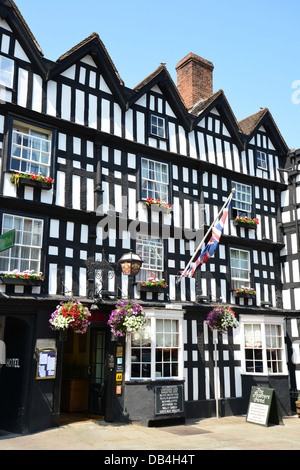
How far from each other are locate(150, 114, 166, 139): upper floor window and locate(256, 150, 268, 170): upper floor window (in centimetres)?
483

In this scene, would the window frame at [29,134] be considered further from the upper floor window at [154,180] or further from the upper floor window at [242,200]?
the upper floor window at [242,200]

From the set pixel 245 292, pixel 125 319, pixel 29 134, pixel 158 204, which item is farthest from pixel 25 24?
pixel 245 292

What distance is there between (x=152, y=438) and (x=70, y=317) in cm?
363

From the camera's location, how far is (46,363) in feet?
38.2

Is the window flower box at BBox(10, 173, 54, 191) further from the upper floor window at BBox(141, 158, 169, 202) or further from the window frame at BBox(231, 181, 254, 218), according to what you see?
the window frame at BBox(231, 181, 254, 218)

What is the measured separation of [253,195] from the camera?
1775 centimetres

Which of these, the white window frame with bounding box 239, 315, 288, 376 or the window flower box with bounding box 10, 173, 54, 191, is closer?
the window flower box with bounding box 10, 173, 54, 191

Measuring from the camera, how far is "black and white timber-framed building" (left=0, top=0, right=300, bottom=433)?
12172 millimetres

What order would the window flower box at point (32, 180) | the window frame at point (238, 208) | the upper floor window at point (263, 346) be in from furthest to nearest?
the window frame at point (238, 208) → the upper floor window at point (263, 346) → the window flower box at point (32, 180)

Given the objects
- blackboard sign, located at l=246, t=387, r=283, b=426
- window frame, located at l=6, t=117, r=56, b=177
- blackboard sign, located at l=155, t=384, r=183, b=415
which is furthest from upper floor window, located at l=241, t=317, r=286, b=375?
window frame, located at l=6, t=117, r=56, b=177

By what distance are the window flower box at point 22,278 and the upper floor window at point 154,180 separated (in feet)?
15.5

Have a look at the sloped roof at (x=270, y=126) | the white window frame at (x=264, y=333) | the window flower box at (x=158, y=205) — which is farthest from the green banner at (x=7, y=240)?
the sloped roof at (x=270, y=126)

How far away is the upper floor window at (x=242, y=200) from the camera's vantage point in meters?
17.0

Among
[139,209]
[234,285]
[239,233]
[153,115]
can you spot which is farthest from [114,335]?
[153,115]
